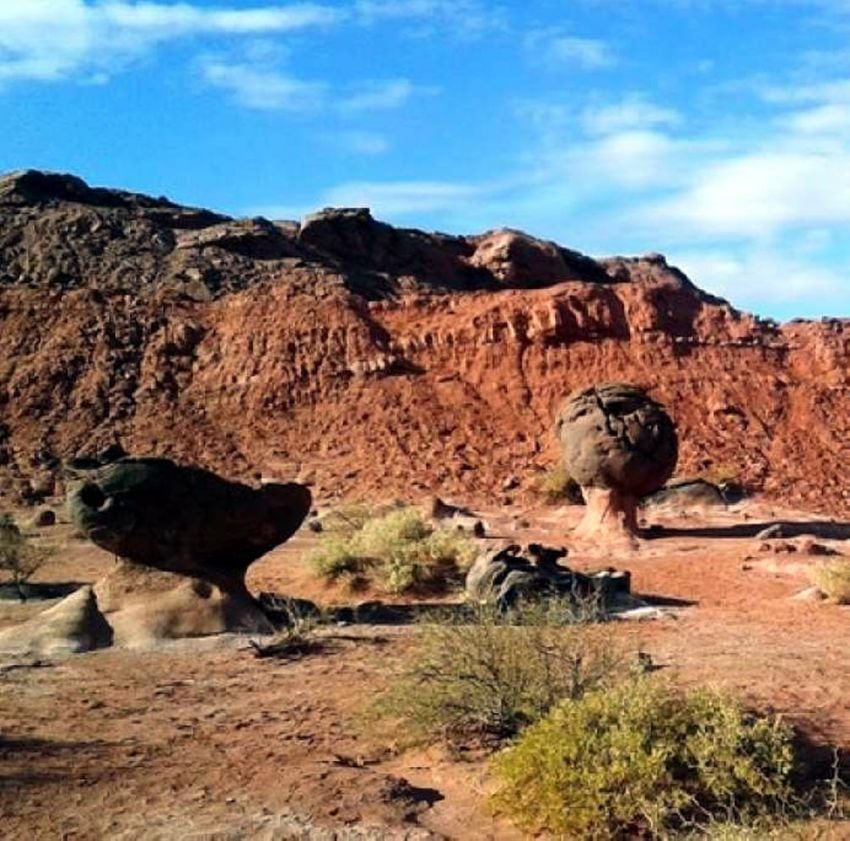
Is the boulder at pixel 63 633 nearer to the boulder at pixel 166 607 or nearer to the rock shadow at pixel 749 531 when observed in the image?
the boulder at pixel 166 607

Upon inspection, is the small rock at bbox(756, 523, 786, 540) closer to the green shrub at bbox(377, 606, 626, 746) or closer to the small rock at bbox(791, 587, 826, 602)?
the small rock at bbox(791, 587, 826, 602)

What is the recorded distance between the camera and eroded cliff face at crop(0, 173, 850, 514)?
3372 cm

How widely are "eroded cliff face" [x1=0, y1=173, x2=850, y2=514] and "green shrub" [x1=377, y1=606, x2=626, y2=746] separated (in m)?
22.4

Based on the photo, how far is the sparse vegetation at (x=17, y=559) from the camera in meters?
15.8

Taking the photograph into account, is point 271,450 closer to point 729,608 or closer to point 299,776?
point 729,608

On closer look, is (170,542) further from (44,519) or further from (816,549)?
(44,519)

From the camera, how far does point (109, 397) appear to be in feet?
117

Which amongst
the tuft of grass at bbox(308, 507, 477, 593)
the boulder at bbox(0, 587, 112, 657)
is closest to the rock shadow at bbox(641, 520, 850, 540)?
the tuft of grass at bbox(308, 507, 477, 593)

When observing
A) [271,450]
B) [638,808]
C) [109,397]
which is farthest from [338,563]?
[109,397]

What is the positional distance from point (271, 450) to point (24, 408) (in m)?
6.75

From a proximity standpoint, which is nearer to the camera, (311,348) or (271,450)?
(271,450)

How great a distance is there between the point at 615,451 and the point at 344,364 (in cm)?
1848

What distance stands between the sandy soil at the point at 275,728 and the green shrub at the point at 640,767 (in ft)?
1.03

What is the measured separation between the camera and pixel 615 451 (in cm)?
1981
